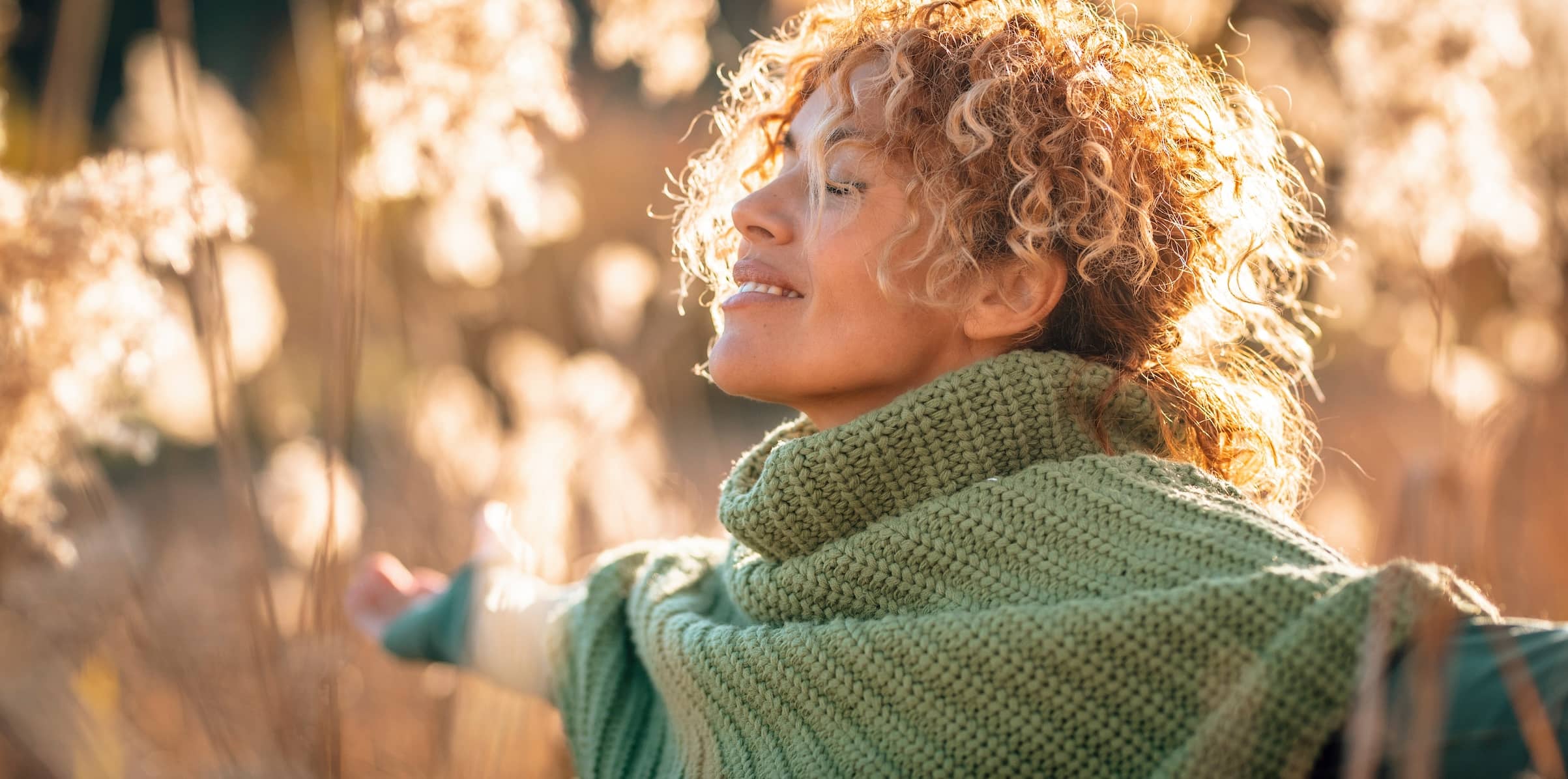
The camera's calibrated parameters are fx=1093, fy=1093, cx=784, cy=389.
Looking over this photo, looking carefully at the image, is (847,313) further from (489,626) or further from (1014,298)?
(489,626)

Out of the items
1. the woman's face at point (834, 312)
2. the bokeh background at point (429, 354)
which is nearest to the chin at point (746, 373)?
the woman's face at point (834, 312)

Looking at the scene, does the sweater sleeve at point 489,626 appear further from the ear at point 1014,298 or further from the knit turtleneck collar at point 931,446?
the ear at point 1014,298

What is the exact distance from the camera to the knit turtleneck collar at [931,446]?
52.7 inches

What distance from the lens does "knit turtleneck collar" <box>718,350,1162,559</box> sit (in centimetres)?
134

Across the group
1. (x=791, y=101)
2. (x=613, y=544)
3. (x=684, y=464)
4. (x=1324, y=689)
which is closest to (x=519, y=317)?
(x=684, y=464)

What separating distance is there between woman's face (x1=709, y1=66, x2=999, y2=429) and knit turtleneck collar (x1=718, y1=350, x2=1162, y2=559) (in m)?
0.12

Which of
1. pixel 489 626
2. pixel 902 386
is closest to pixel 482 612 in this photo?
pixel 489 626

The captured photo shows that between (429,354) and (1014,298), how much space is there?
180cm

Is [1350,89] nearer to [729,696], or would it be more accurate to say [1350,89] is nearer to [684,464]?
[729,696]

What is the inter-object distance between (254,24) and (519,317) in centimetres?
470

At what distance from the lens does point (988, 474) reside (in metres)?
1.34

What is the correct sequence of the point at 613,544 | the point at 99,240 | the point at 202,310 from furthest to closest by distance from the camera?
1. the point at 613,544
2. the point at 99,240
3. the point at 202,310

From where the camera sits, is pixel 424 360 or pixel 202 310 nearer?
pixel 202 310

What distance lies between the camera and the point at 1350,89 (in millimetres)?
1890
